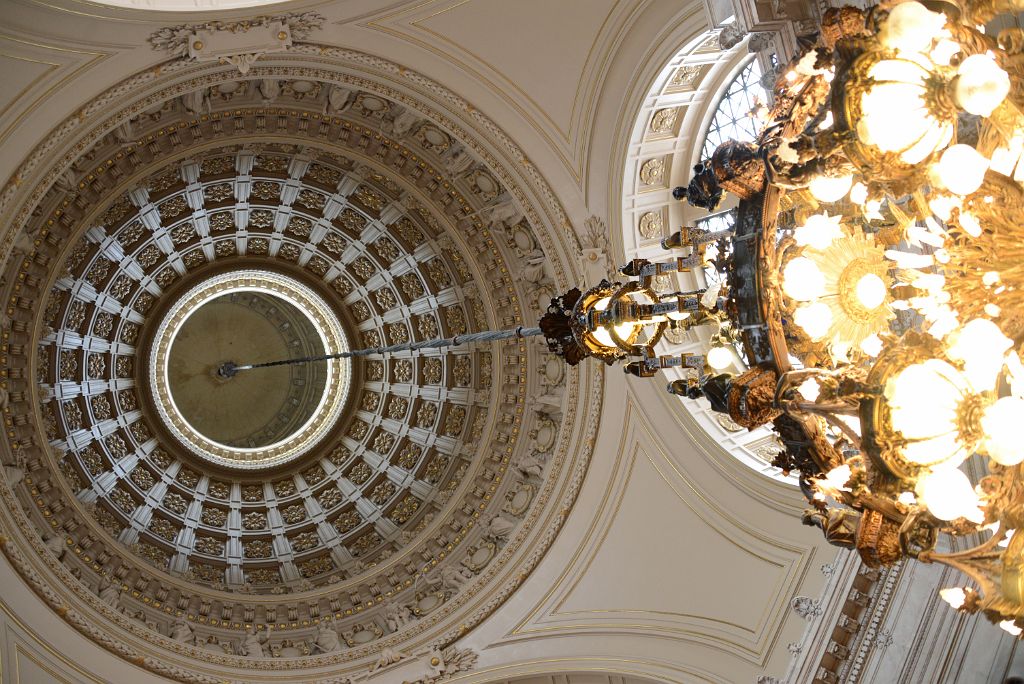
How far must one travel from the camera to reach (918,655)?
8984 millimetres

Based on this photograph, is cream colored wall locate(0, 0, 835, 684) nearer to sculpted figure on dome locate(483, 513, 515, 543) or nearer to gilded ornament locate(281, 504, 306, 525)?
sculpted figure on dome locate(483, 513, 515, 543)

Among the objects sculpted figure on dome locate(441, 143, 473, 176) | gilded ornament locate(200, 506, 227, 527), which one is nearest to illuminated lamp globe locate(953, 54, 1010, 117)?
sculpted figure on dome locate(441, 143, 473, 176)

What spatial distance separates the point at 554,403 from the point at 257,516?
21.9ft

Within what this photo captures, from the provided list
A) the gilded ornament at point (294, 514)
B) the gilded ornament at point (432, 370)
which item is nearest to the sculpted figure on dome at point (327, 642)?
the gilded ornament at point (294, 514)

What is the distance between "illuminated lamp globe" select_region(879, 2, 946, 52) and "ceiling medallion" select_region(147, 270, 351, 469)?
13.4m

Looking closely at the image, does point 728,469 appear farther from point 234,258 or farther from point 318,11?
point 234,258

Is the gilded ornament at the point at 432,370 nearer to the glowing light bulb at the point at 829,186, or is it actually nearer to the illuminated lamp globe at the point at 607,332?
the illuminated lamp globe at the point at 607,332

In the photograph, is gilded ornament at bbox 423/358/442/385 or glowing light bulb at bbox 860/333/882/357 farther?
gilded ornament at bbox 423/358/442/385

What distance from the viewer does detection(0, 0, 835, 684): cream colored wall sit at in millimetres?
10742

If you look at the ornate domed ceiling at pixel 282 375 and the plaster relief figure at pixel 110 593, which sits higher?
the ornate domed ceiling at pixel 282 375

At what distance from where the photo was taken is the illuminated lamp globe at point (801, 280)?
5.22m

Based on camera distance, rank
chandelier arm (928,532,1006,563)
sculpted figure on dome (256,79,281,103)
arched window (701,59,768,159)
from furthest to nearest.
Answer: sculpted figure on dome (256,79,281,103) < arched window (701,59,768,159) < chandelier arm (928,532,1006,563)

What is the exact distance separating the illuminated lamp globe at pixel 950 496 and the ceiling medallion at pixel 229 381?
13.6 meters

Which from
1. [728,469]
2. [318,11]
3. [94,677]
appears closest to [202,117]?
[318,11]
